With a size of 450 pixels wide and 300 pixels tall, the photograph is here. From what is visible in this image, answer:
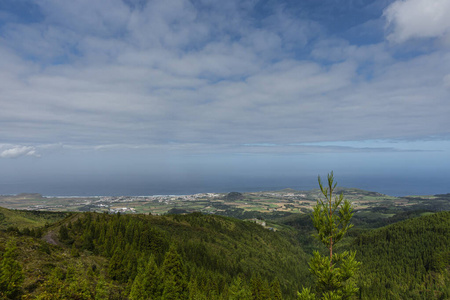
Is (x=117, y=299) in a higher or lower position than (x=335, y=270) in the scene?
lower

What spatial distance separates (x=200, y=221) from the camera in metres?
152

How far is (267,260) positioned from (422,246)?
116 metres

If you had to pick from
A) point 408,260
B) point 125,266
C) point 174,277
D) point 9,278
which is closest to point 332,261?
point 9,278

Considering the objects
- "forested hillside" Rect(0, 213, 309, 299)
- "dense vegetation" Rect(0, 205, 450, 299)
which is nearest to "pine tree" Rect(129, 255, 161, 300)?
"forested hillside" Rect(0, 213, 309, 299)

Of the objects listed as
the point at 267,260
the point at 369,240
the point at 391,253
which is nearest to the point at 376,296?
the point at 267,260

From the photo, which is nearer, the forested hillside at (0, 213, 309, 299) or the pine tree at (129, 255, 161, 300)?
the forested hillside at (0, 213, 309, 299)

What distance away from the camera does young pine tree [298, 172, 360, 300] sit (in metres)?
17.9

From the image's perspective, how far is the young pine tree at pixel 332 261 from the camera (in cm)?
1786

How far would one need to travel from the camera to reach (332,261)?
1997cm

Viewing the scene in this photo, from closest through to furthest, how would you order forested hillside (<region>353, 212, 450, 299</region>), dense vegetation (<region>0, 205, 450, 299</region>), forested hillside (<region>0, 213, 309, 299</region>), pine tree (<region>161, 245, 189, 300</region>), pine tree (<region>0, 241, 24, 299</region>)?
1. pine tree (<region>0, 241, 24, 299</region>)
2. forested hillside (<region>0, 213, 309, 299</region>)
3. dense vegetation (<region>0, 205, 450, 299</region>)
4. pine tree (<region>161, 245, 189, 300</region>)
5. forested hillside (<region>353, 212, 450, 299</region>)

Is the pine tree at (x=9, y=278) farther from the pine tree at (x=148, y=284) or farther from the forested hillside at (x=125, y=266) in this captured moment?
the pine tree at (x=148, y=284)

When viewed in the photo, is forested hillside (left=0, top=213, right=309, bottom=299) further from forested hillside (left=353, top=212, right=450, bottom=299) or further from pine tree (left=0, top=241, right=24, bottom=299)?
forested hillside (left=353, top=212, right=450, bottom=299)

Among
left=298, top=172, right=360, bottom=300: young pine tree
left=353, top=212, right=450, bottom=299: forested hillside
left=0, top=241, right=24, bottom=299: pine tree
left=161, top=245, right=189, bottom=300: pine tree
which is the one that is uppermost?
left=298, top=172, right=360, bottom=300: young pine tree

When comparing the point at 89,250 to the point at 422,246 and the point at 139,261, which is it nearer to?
the point at 139,261
